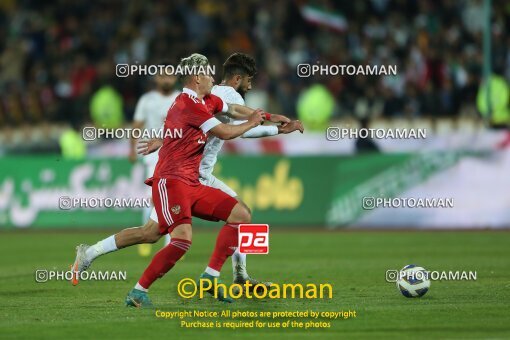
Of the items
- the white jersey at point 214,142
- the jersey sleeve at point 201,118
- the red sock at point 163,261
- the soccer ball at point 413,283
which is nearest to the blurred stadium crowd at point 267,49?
the white jersey at point 214,142

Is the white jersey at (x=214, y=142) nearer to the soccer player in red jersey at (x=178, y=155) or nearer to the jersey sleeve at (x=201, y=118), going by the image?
the soccer player in red jersey at (x=178, y=155)

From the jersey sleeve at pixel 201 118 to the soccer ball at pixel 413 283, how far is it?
2.56 m

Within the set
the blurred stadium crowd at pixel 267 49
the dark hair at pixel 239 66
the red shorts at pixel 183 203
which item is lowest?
the red shorts at pixel 183 203

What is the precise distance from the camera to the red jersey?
11625 mm

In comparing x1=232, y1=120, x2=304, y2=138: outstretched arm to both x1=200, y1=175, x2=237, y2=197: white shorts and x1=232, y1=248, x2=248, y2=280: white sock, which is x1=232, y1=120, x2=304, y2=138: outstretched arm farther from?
x1=232, y1=248, x2=248, y2=280: white sock

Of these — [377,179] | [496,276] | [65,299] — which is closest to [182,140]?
[65,299]

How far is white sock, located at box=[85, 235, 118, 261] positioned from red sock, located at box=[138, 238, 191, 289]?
0.71 m

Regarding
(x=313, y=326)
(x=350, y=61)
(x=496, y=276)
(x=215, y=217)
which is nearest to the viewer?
(x=313, y=326)

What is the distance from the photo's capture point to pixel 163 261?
1140cm

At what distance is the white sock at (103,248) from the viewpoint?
12.0 metres

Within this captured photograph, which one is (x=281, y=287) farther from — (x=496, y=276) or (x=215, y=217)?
(x=496, y=276)

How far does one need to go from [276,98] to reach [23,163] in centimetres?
618

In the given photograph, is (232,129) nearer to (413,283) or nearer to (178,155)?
(178,155)

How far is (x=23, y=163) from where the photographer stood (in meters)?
23.1
